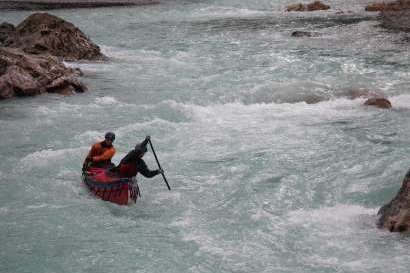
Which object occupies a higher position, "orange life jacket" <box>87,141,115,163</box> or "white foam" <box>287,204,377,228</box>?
"orange life jacket" <box>87,141,115,163</box>

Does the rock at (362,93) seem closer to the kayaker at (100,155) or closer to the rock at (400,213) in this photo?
the rock at (400,213)

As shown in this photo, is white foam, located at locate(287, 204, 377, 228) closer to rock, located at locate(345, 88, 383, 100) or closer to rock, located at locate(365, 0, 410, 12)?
rock, located at locate(345, 88, 383, 100)

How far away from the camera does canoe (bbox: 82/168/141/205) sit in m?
11.7

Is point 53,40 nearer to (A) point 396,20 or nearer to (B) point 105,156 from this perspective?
(B) point 105,156

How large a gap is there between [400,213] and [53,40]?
18.4m

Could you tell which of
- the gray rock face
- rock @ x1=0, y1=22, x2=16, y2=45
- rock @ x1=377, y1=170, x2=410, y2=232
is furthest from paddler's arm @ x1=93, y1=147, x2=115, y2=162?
the gray rock face

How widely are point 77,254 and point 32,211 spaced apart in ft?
6.54

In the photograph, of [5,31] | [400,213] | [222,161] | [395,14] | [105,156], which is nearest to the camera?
[400,213]

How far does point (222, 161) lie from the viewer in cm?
1434

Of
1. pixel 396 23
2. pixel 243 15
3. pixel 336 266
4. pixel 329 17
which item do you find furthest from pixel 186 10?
pixel 336 266

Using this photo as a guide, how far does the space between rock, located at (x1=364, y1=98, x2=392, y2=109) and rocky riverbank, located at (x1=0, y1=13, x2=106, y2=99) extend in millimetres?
9180

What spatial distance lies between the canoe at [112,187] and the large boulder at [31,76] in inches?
328

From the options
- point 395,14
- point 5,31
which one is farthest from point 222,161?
point 395,14

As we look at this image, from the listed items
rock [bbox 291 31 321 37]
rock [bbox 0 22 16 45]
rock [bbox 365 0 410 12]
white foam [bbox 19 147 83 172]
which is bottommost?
white foam [bbox 19 147 83 172]
